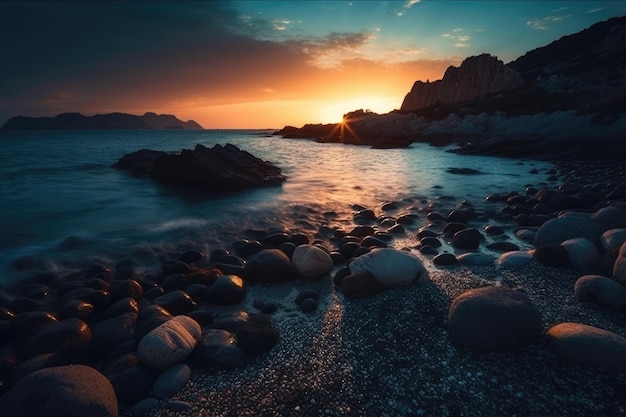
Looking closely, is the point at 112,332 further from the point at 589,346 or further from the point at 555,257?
the point at 555,257

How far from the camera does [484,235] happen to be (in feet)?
26.9

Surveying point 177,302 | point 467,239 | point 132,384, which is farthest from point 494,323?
point 177,302

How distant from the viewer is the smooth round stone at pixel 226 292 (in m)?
5.35

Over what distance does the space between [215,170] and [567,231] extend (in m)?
13.1

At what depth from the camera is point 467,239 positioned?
7.31m

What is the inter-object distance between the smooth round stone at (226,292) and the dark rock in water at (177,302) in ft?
1.09

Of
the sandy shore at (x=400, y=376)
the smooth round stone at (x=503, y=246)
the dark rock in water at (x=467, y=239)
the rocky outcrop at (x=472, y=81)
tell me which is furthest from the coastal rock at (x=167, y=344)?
the rocky outcrop at (x=472, y=81)

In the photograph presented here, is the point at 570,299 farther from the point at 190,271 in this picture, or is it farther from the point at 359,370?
the point at 190,271

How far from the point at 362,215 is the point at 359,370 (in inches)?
267

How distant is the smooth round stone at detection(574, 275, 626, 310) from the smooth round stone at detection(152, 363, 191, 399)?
212 inches

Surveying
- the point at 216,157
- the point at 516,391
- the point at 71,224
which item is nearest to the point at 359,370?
the point at 516,391

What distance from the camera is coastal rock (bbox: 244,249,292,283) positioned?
597cm

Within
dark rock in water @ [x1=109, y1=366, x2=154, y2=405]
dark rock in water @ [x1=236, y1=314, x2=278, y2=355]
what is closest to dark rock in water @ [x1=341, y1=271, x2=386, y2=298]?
dark rock in water @ [x1=236, y1=314, x2=278, y2=355]

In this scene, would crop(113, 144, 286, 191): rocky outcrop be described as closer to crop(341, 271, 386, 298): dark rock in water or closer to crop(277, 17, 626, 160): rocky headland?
crop(341, 271, 386, 298): dark rock in water
